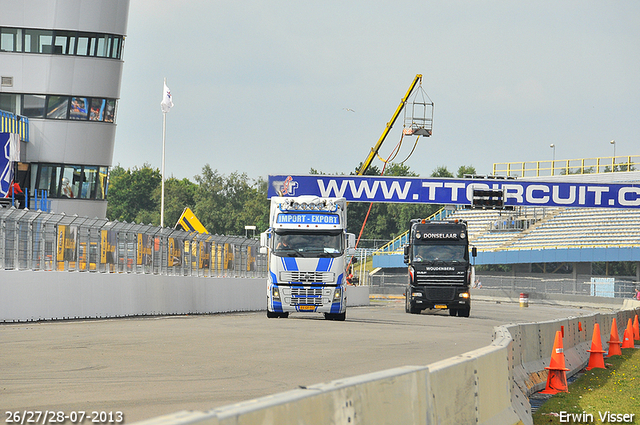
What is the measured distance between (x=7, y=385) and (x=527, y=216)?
70282 mm

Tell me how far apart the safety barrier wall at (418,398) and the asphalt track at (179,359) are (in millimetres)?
2563

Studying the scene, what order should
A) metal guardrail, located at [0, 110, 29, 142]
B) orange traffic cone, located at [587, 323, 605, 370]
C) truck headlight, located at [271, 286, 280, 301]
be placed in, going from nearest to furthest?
1. orange traffic cone, located at [587, 323, 605, 370]
2. truck headlight, located at [271, 286, 280, 301]
3. metal guardrail, located at [0, 110, 29, 142]

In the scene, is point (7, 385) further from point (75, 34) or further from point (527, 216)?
point (527, 216)

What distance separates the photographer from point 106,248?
2414cm

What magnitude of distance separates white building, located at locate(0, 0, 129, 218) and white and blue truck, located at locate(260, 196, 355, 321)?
2103cm

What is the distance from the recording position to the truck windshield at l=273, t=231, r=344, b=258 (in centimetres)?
2603

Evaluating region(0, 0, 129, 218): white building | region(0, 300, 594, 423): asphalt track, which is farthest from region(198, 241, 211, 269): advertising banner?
region(0, 0, 129, 218): white building

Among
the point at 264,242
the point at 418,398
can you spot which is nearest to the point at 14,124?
the point at 264,242

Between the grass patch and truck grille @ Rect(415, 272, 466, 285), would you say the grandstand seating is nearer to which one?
truck grille @ Rect(415, 272, 466, 285)

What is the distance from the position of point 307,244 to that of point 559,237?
156ft

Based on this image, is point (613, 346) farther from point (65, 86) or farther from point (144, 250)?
point (65, 86)

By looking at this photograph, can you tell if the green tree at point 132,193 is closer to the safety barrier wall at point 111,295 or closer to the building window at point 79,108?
the building window at point 79,108

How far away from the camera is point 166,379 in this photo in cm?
1095

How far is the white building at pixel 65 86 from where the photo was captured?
42.6m
